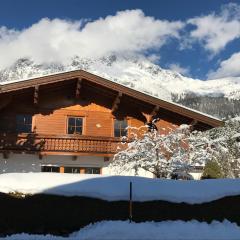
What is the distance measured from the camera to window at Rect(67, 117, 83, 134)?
24.1 m

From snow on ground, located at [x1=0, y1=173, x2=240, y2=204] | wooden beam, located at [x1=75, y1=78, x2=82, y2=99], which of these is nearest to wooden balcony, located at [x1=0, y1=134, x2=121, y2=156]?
wooden beam, located at [x1=75, y1=78, x2=82, y2=99]

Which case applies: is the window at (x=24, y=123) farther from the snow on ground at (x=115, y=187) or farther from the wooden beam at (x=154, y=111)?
the snow on ground at (x=115, y=187)

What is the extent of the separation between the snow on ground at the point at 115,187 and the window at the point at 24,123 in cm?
1080

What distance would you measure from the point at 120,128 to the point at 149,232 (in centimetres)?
1461

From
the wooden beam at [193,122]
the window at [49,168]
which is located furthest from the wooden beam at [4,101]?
the wooden beam at [193,122]

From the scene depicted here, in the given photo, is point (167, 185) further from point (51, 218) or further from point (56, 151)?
point (56, 151)

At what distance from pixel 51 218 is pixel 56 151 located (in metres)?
11.2

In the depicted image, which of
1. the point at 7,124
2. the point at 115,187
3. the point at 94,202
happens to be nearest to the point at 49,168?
the point at 7,124

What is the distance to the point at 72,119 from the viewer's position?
950 inches

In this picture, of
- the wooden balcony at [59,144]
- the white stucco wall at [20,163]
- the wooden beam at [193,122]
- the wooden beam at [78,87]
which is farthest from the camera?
the wooden beam at [193,122]

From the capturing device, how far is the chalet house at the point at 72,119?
22.2 m

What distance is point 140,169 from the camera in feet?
73.7

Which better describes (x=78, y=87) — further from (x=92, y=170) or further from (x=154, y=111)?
(x=92, y=170)

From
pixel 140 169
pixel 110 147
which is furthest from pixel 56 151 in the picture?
pixel 140 169
